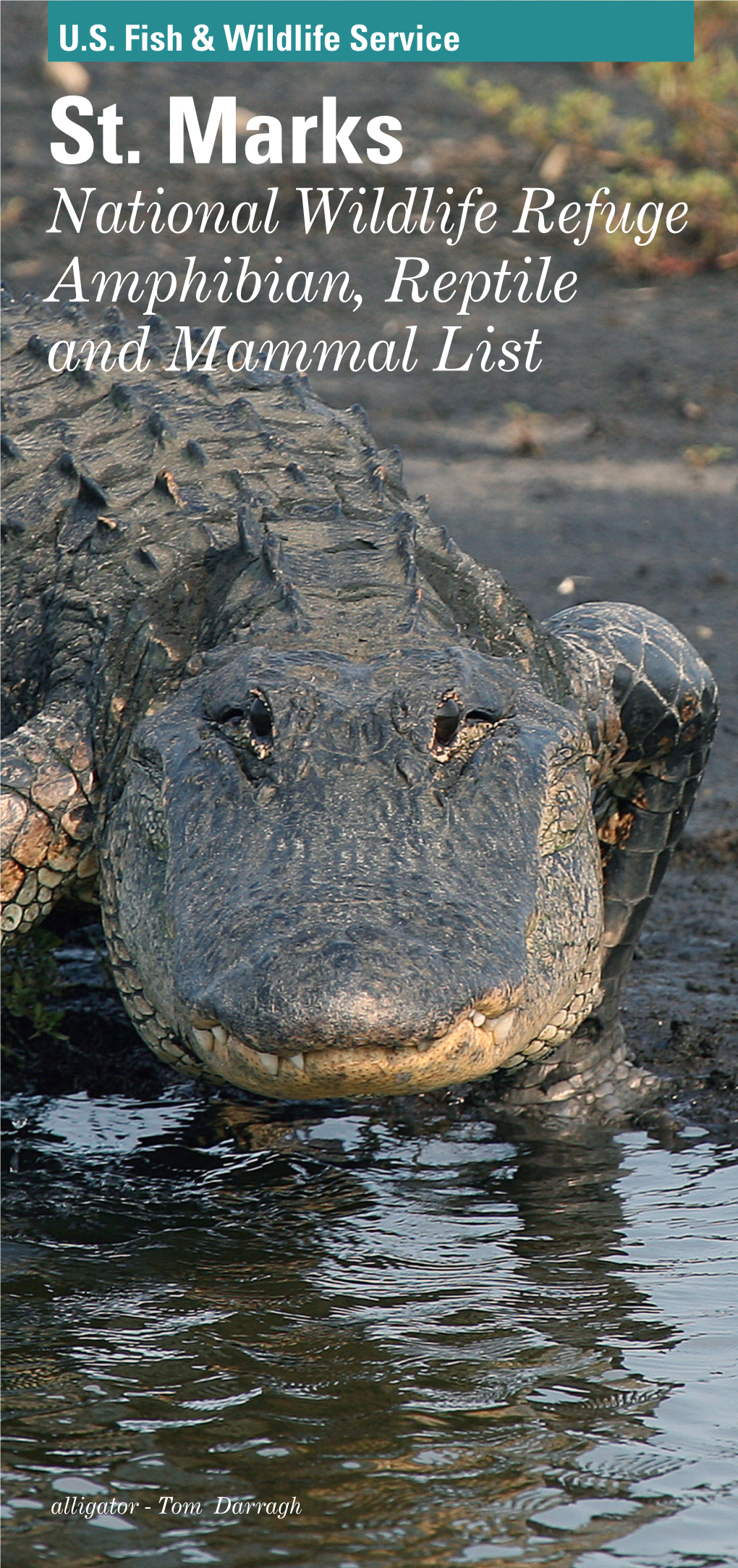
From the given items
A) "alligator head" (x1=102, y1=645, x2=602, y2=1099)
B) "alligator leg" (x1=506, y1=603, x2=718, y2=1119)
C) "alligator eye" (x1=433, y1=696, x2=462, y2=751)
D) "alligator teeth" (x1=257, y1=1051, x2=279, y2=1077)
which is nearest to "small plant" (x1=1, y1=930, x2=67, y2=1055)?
"alligator head" (x1=102, y1=645, x2=602, y2=1099)

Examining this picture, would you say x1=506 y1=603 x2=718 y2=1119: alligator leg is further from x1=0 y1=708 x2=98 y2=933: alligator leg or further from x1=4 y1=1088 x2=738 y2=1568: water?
x1=0 y1=708 x2=98 y2=933: alligator leg

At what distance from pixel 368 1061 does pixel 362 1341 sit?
762mm

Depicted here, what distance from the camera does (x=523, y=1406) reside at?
3.01 meters

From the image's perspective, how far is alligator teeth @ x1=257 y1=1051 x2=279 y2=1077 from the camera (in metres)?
2.80

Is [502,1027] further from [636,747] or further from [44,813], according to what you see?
[636,747]

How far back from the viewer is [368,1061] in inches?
109

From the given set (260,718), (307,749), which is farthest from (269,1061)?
(260,718)

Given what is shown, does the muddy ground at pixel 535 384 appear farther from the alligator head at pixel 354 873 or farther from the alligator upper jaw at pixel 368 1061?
the alligator upper jaw at pixel 368 1061

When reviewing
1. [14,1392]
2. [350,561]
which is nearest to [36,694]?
[350,561]

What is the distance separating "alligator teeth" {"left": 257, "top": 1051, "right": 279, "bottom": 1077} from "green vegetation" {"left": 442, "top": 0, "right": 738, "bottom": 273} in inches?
389

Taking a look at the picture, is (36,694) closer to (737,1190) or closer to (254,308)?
(737,1190)

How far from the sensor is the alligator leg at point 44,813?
4.17 meters

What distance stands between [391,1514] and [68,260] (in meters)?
11.2

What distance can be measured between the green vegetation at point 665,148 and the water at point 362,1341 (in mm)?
8966
